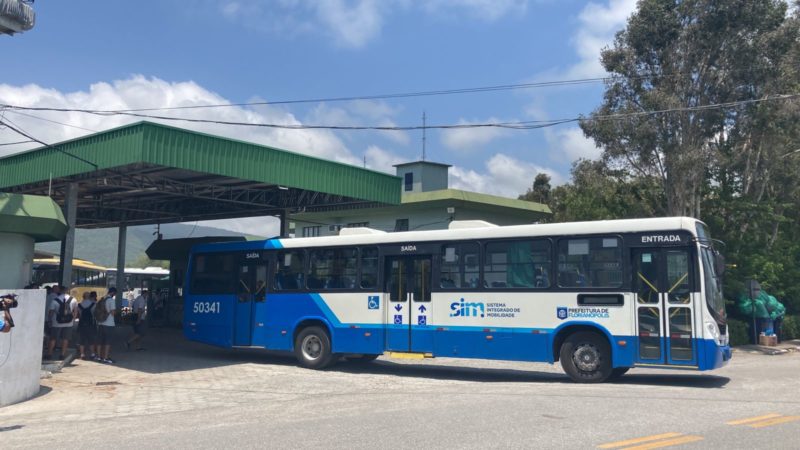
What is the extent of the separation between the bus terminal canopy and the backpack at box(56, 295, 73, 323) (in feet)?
10.9

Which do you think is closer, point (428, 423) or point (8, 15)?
point (428, 423)

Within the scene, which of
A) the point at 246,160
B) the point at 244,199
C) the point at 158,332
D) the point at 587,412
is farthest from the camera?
the point at 158,332

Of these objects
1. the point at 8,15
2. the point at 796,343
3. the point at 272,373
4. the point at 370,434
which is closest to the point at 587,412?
the point at 370,434

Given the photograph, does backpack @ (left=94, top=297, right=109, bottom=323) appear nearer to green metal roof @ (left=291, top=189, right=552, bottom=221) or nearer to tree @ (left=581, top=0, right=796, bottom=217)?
green metal roof @ (left=291, top=189, right=552, bottom=221)

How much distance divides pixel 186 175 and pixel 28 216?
473 cm

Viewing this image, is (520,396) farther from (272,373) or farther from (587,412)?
(272,373)

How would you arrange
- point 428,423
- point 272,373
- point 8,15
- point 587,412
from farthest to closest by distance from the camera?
point 8,15, point 272,373, point 587,412, point 428,423

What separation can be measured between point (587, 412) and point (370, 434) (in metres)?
3.15

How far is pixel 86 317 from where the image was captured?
17.4 m

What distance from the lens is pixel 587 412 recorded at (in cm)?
959

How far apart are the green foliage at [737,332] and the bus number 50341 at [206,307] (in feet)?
54.5

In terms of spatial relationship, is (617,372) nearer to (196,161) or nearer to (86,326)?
(196,161)

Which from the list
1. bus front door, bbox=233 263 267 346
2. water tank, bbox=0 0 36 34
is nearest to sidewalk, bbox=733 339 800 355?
bus front door, bbox=233 263 267 346

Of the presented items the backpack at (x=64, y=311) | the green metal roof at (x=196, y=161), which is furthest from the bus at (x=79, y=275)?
the backpack at (x=64, y=311)
